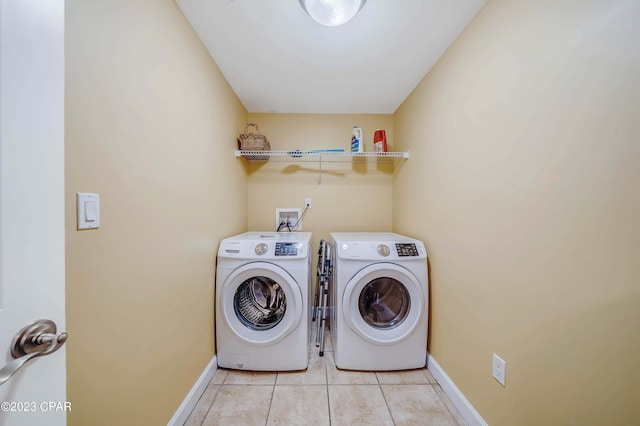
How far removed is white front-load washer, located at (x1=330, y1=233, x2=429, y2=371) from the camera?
1.56 meters

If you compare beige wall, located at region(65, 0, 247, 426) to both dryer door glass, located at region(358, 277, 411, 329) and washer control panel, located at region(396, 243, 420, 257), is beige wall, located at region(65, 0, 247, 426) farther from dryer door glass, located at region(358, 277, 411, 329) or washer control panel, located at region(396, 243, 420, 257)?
washer control panel, located at region(396, 243, 420, 257)

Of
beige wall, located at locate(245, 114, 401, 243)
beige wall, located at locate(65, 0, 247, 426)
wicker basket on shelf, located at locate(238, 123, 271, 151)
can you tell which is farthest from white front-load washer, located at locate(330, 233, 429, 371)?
wicker basket on shelf, located at locate(238, 123, 271, 151)

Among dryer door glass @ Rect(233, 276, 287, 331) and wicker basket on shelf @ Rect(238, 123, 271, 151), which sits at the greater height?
wicker basket on shelf @ Rect(238, 123, 271, 151)

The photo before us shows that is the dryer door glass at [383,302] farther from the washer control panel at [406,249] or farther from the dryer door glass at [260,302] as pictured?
the dryer door glass at [260,302]

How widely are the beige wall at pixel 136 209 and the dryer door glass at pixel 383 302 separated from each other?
3.68 ft

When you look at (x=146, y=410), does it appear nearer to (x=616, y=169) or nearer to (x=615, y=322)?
(x=615, y=322)

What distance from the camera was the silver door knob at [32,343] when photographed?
0.38 metres

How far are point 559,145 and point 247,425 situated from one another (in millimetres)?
1917

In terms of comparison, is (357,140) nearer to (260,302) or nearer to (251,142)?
(251,142)

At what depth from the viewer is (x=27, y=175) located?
428mm

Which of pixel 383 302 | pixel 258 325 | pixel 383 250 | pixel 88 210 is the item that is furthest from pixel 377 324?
pixel 88 210

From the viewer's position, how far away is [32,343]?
43 centimetres

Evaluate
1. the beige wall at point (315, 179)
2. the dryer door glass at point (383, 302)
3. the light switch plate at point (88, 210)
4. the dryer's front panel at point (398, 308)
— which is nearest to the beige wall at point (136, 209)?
the light switch plate at point (88, 210)

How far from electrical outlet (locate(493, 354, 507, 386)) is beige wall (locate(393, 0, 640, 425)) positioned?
0.03m
